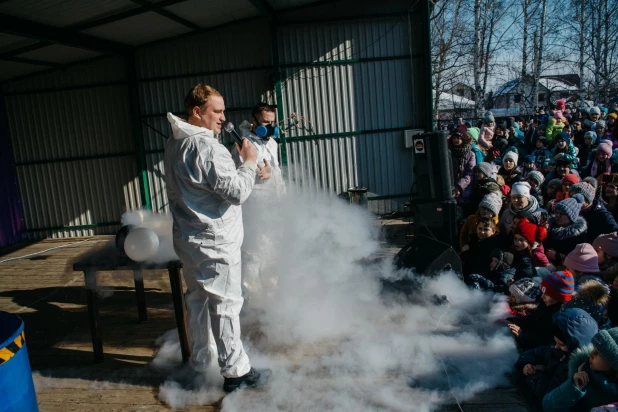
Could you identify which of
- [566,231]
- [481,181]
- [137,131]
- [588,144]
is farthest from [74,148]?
[588,144]

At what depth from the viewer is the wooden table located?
342 cm

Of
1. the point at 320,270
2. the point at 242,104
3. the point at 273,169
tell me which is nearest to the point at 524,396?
the point at 320,270

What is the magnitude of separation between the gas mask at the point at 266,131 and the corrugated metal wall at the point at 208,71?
198 inches

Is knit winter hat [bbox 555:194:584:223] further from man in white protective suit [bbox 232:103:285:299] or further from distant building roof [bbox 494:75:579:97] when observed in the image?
distant building roof [bbox 494:75:579:97]

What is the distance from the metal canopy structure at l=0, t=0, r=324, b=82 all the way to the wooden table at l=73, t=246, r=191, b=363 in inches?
149

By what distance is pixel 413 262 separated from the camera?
443 centimetres

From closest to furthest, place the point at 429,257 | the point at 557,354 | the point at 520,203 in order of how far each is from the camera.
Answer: the point at 557,354, the point at 429,257, the point at 520,203

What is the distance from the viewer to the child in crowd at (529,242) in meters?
4.33

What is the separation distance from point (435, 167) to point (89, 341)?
12.9 feet

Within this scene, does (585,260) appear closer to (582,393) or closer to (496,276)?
(496,276)

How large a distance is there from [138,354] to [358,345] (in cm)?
173

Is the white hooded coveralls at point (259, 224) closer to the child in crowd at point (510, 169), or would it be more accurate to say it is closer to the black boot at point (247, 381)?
the black boot at point (247, 381)

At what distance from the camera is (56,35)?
265 inches

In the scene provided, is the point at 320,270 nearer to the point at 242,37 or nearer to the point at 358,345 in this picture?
the point at 358,345
